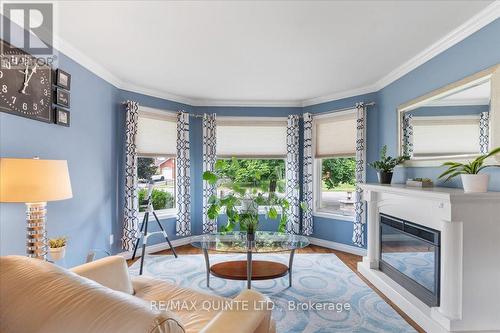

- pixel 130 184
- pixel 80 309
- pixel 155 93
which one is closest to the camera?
Answer: pixel 80 309

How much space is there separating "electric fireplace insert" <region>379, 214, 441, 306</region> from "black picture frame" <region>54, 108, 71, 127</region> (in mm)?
3664

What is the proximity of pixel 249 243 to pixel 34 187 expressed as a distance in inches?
78.3

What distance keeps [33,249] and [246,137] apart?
12.4 feet

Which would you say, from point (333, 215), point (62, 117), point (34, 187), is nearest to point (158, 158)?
point (62, 117)

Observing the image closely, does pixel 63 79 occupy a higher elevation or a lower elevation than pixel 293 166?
higher

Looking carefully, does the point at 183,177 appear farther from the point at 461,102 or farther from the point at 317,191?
the point at 461,102

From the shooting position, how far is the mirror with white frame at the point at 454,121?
2.46 metres

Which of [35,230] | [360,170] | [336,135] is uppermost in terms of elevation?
[336,135]

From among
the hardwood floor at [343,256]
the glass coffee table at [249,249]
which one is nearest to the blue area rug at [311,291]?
the hardwood floor at [343,256]

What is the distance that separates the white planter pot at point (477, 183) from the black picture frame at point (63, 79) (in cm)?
379

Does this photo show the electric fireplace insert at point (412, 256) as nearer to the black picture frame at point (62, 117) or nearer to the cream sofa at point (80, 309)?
the cream sofa at point (80, 309)

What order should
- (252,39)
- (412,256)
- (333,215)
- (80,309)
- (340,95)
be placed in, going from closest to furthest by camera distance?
(80,309) < (252,39) < (412,256) < (340,95) < (333,215)

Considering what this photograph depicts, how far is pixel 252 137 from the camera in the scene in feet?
17.8

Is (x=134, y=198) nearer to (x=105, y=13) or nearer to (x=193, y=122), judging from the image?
(x=193, y=122)
